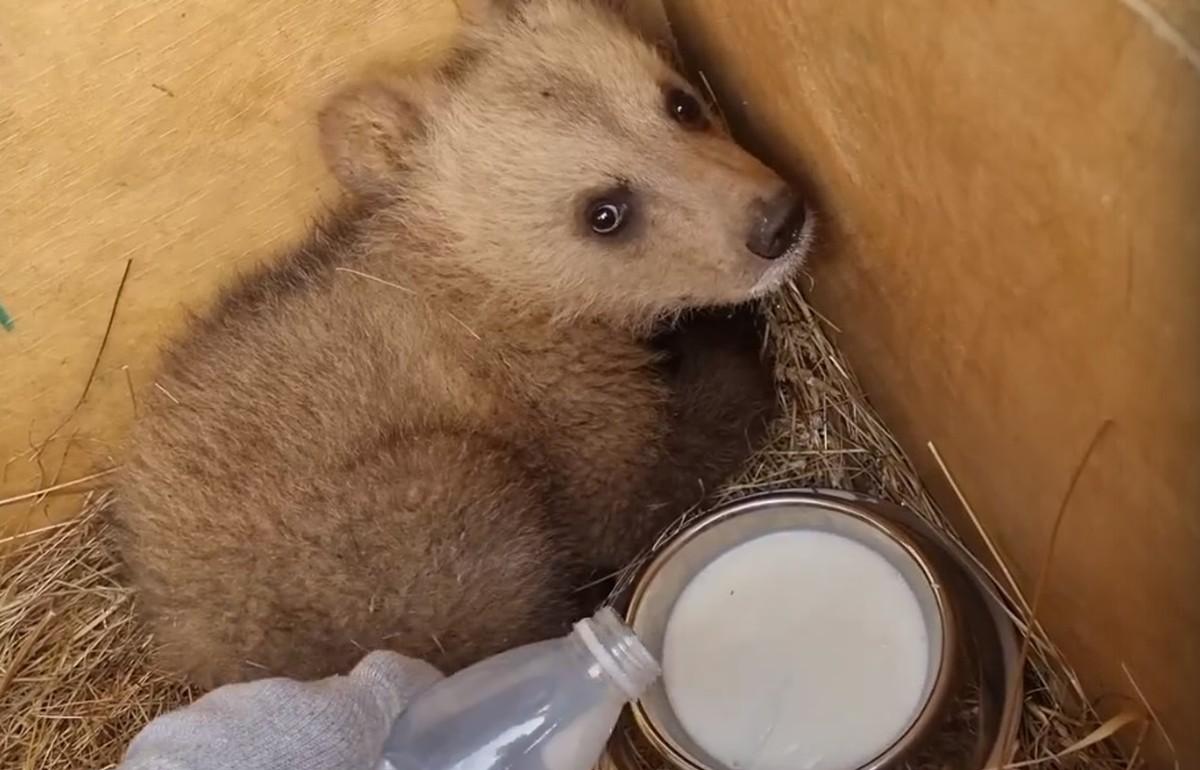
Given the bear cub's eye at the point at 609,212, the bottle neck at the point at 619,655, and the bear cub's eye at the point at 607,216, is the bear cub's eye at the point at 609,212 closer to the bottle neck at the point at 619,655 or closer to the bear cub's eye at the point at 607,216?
the bear cub's eye at the point at 607,216

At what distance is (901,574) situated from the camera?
2.26 m

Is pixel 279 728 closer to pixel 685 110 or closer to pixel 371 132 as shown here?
pixel 371 132

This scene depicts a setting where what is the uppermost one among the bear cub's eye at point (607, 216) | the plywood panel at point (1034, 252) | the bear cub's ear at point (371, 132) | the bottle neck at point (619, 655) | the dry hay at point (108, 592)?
the plywood panel at point (1034, 252)

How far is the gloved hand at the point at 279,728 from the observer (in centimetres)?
169

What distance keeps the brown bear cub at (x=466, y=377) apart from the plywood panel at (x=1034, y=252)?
0.20m

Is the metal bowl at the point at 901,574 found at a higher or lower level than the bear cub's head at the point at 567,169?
lower

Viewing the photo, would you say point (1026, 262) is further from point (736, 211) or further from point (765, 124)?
point (765, 124)

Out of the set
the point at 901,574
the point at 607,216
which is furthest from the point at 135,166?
the point at 901,574

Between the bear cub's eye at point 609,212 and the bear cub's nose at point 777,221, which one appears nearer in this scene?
the bear cub's nose at point 777,221

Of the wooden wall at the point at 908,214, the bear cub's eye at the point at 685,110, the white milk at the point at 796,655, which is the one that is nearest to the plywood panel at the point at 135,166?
the wooden wall at the point at 908,214

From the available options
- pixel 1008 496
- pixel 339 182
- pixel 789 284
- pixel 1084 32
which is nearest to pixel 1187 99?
pixel 1084 32

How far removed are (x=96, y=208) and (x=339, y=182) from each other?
433mm

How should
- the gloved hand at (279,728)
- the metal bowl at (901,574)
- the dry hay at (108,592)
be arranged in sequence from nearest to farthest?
the gloved hand at (279,728), the metal bowl at (901,574), the dry hay at (108,592)

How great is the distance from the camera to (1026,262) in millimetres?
1626
